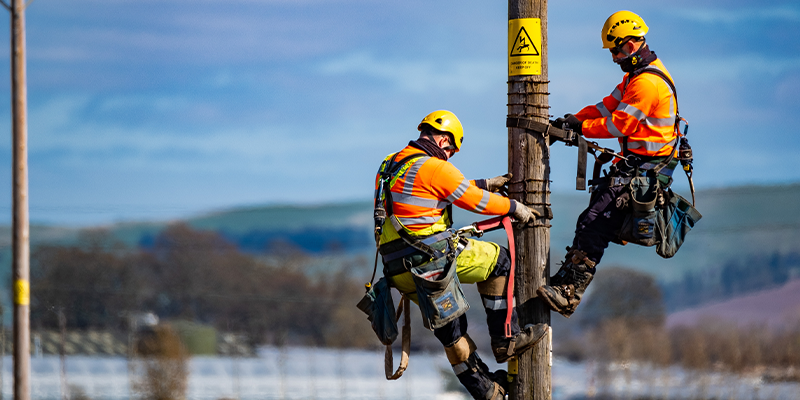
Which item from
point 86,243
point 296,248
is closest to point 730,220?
point 296,248

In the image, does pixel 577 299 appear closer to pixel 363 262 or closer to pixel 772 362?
pixel 772 362

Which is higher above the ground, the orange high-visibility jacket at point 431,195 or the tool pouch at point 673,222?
the orange high-visibility jacket at point 431,195

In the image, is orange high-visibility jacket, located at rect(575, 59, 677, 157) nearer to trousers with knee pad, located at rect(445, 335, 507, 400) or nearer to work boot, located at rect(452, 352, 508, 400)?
trousers with knee pad, located at rect(445, 335, 507, 400)

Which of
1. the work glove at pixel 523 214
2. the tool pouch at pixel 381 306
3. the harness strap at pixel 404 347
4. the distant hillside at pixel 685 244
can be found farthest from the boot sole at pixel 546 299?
the distant hillside at pixel 685 244

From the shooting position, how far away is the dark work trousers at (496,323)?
9.75 m

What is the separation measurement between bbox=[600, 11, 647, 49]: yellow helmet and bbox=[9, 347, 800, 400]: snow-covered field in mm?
46811

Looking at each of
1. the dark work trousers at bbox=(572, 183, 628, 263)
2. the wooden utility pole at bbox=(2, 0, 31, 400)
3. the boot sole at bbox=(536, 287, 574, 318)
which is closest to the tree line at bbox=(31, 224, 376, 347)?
the wooden utility pole at bbox=(2, 0, 31, 400)

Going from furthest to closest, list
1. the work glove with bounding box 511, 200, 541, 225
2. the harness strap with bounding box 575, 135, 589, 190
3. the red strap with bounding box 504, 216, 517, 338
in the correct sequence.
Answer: the harness strap with bounding box 575, 135, 589, 190 → the red strap with bounding box 504, 216, 517, 338 → the work glove with bounding box 511, 200, 541, 225

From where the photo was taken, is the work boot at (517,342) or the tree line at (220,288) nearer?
the work boot at (517,342)

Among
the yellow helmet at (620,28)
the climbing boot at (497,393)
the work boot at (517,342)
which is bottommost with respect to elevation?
the climbing boot at (497,393)

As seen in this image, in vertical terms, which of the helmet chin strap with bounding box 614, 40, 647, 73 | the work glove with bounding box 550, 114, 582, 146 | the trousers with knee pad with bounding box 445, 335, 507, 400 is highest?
the helmet chin strap with bounding box 614, 40, 647, 73

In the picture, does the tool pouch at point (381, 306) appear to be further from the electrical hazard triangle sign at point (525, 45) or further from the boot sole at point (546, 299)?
the electrical hazard triangle sign at point (525, 45)

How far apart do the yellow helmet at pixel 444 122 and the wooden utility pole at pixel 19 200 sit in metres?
7.04

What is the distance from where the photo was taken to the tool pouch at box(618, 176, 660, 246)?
9.66 metres
